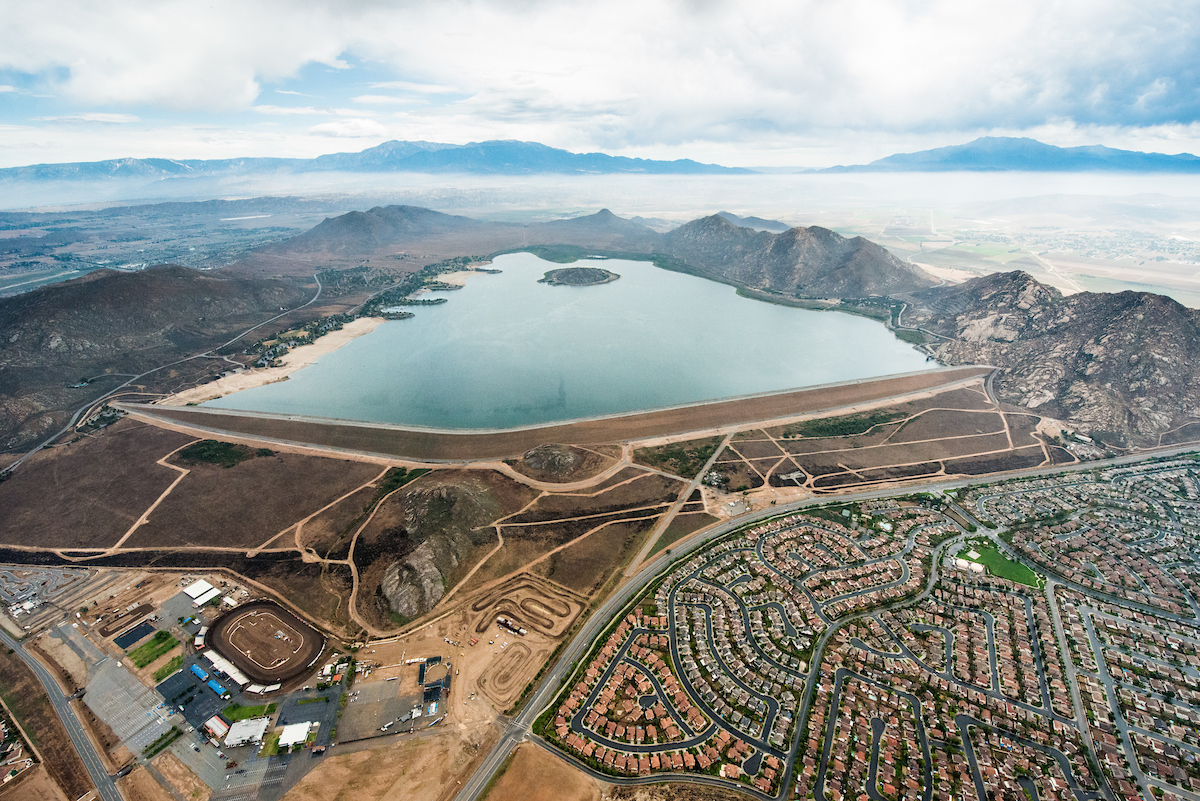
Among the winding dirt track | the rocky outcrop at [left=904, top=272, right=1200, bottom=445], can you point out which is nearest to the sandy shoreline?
the winding dirt track

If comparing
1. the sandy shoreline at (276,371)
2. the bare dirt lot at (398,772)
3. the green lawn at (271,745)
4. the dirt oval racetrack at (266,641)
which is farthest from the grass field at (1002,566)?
the sandy shoreline at (276,371)

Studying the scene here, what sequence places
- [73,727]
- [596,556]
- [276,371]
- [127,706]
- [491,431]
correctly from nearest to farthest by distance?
[73,727] → [127,706] → [596,556] → [491,431] → [276,371]

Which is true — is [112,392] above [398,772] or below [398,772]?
above

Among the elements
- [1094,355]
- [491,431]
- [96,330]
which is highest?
[96,330]

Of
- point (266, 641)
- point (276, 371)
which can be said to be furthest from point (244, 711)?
point (276, 371)

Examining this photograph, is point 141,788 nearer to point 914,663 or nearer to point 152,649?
point 152,649

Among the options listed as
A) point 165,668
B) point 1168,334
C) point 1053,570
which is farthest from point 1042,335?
point 165,668

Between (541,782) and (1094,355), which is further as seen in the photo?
(1094,355)
